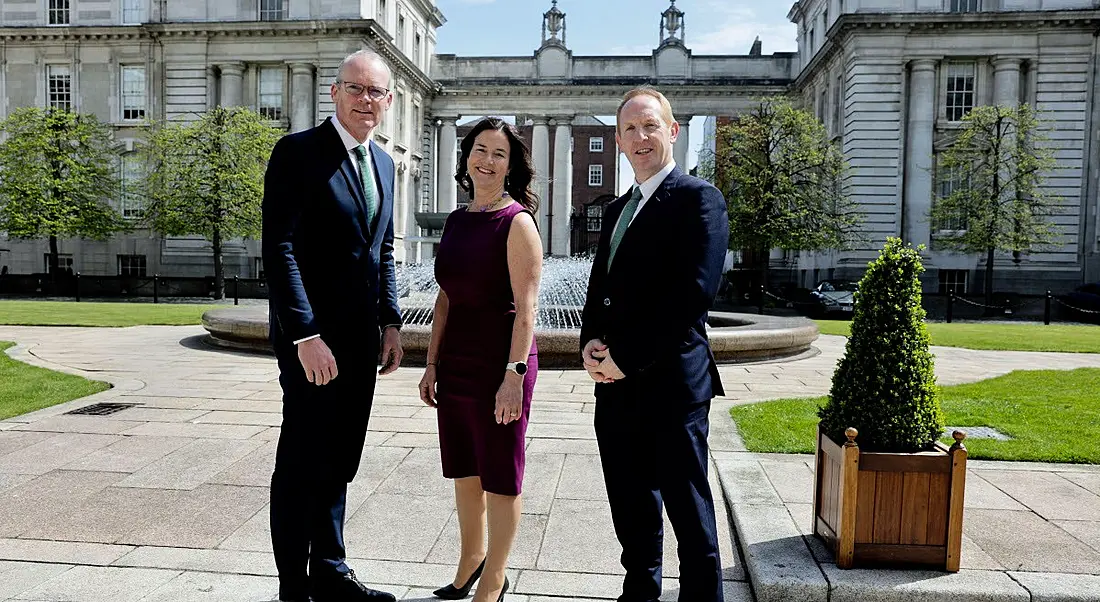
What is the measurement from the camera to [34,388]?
9328mm

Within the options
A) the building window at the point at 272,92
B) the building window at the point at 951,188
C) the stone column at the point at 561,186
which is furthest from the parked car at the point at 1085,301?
the building window at the point at 272,92

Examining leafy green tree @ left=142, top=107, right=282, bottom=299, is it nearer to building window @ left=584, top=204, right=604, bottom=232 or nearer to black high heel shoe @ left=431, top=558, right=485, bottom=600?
black high heel shoe @ left=431, top=558, right=485, bottom=600

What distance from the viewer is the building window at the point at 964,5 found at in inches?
1419

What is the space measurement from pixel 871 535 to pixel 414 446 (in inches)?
155

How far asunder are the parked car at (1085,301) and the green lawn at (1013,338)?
6385mm

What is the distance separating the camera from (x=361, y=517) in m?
4.93

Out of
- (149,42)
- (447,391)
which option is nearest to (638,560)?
(447,391)

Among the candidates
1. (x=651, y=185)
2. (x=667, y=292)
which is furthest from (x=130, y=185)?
(x=667, y=292)

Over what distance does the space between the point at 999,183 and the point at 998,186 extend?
2.64ft

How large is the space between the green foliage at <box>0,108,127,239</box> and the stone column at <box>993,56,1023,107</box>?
41.8m

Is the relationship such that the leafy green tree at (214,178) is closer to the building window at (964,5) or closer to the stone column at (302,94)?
the stone column at (302,94)

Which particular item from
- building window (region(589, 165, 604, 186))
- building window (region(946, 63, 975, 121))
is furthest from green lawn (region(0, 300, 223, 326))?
building window (region(589, 165, 604, 186))

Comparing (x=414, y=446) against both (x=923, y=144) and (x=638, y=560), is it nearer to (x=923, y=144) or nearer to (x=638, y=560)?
(x=638, y=560)

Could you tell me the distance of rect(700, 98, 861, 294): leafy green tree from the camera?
35531mm
